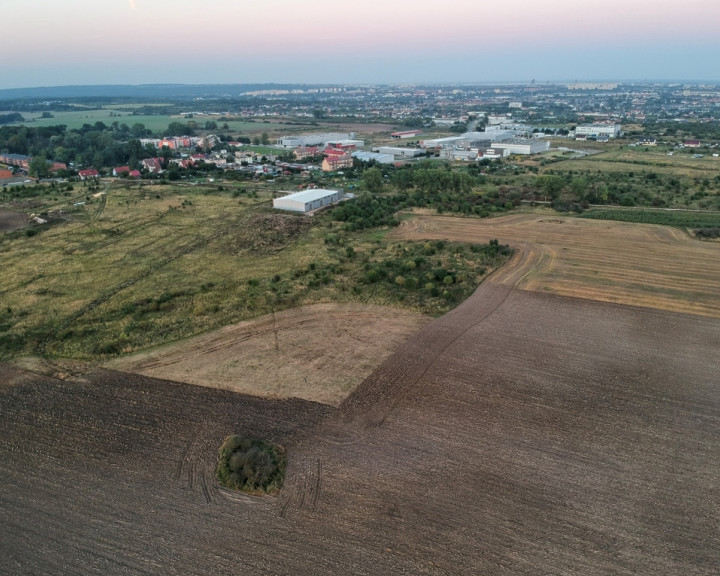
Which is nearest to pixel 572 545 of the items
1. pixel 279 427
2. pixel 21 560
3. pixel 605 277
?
pixel 279 427

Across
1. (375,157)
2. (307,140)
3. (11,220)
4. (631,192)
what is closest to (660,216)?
(631,192)

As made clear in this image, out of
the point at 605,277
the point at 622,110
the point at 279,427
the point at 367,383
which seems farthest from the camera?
the point at 622,110

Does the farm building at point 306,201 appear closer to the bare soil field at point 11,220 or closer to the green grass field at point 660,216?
the bare soil field at point 11,220

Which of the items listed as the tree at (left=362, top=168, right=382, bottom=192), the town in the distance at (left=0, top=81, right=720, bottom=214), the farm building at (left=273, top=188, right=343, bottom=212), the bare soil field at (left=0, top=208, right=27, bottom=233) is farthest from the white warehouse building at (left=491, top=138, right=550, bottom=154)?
the bare soil field at (left=0, top=208, right=27, bottom=233)

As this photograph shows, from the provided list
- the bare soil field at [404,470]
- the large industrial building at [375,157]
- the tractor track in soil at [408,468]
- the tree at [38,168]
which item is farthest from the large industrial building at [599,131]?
the tree at [38,168]

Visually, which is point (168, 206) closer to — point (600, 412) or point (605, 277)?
point (605, 277)

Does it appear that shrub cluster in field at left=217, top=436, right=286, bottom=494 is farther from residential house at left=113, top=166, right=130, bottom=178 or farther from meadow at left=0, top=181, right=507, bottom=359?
residential house at left=113, top=166, right=130, bottom=178
